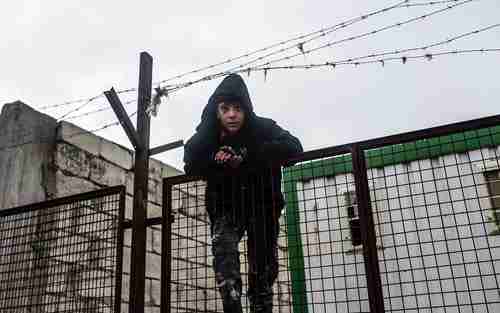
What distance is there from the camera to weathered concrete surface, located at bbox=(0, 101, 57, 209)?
4.30 metres

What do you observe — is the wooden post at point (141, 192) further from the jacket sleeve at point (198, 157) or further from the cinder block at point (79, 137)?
the cinder block at point (79, 137)

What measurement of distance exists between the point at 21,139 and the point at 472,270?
5907 mm

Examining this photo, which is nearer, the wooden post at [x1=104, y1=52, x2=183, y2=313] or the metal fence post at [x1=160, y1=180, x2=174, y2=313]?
the metal fence post at [x1=160, y1=180, x2=174, y2=313]

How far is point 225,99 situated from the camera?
3.14m

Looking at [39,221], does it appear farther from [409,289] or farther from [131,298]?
[409,289]

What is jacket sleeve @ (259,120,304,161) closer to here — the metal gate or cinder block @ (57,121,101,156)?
the metal gate

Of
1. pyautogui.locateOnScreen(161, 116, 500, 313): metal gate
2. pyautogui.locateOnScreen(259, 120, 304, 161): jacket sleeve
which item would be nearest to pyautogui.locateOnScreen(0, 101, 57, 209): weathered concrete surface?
pyautogui.locateOnScreen(161, 116, 500, 313): metal gate

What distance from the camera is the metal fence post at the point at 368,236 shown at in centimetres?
250

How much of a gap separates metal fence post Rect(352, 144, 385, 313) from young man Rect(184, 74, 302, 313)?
1.30 ft

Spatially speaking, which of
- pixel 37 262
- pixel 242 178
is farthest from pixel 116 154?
pixel 242 178

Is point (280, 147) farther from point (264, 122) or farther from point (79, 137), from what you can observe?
point (79, 137)

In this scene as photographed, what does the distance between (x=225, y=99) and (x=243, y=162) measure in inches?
17.0

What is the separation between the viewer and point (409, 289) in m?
7.15

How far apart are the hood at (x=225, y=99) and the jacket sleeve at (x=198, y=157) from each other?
0.12m
